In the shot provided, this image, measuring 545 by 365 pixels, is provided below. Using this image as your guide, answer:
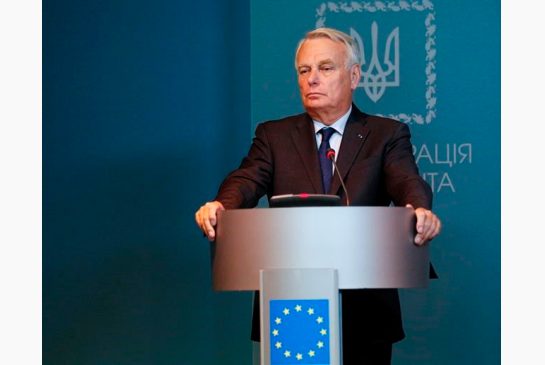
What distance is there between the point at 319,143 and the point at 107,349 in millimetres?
1838

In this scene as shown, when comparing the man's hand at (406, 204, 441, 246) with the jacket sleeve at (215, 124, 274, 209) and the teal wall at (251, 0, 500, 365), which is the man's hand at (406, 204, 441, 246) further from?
the teal wall at (251, 0, 500, 365)

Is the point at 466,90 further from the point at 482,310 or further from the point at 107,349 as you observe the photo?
the point at 107,349

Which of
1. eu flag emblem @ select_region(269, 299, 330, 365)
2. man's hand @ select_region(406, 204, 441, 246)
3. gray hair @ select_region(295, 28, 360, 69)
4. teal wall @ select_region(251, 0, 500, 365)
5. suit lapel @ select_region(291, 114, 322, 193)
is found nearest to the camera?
eu flag emblem @ select_region(269, 299, 330, 365)

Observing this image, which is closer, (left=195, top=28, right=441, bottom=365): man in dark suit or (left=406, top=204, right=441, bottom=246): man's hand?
(left=406, top=204, right=441, bottom=246): man's hand

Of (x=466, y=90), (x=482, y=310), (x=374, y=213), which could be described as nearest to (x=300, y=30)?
(x=466, y=90)

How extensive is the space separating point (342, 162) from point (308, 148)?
146mm

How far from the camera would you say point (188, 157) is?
476 centimetres

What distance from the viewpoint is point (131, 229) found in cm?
480

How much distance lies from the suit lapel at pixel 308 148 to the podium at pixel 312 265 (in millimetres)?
609

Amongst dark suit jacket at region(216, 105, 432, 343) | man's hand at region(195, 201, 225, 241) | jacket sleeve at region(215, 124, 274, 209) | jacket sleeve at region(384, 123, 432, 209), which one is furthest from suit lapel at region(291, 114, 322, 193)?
man's hand at region(195, 201, 225, 241)

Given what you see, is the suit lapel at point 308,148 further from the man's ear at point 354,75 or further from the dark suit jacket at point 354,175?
the man's ear at point 354,75

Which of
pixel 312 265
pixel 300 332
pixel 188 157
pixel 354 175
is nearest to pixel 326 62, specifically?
pixel 354 175

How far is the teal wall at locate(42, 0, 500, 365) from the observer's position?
4.62m

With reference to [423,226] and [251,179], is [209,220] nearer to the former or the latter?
[251,179]
